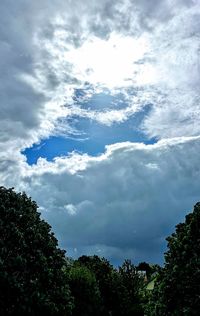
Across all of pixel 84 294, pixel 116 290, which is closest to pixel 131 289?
pixel 116 290

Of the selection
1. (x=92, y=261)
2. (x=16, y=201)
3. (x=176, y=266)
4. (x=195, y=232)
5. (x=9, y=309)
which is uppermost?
(x=92, y=261)

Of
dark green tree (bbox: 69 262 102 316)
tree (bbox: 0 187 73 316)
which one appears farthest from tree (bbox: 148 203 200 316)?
dark green tree (bbox: 69 262 102 316)

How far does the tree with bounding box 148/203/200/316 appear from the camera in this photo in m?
30.2

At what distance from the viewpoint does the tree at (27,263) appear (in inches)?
1284

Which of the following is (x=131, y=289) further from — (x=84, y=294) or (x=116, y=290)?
(x=84, y=294)

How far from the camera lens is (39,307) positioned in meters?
33.6

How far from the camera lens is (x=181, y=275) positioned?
3111cm

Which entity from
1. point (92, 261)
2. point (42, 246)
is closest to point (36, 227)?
point (42, 246)

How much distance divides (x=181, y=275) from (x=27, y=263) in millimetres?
11056

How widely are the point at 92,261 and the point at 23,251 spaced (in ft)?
90.7

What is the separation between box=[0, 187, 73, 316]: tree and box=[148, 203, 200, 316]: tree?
24.8 feet

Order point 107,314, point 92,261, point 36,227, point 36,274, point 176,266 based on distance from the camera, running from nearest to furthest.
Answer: point 176,266 → point 36,274 → point 36,227 → point 107,314 → point 92,261

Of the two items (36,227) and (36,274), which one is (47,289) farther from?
(36,227)

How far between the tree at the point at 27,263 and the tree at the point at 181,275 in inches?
298
